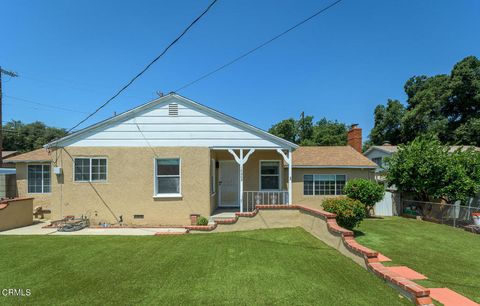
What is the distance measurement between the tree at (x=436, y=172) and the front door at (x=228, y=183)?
29.1 feet

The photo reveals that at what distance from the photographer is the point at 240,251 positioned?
718cm

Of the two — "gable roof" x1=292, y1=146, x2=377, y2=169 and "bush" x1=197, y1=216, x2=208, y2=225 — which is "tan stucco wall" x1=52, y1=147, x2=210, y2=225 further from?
"gable roof" x1=292, y1=146, x2=377, y2=169

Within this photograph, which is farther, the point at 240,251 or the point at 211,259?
the point at 240,251

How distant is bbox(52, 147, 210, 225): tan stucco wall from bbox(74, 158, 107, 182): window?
17 centimetres

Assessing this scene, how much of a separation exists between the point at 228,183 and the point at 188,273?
27.3 ft

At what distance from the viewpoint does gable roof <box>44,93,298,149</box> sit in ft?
37.1

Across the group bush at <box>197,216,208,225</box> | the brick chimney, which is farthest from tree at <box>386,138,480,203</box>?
bush at <box>197,216,208,225</box>

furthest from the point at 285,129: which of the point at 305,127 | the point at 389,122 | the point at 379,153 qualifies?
the point at 379,153

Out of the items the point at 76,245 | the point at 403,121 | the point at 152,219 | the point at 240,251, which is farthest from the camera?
the point at 403,121

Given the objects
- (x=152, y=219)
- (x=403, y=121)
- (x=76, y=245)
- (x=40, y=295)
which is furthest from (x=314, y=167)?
(x=403, y=121)

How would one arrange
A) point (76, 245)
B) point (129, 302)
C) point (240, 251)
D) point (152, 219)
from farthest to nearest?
point (152, 219), point (76, 245), point (240, 251), point (129, 302)

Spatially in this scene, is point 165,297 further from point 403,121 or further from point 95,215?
point 403,121

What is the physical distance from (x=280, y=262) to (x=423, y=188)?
11755mm

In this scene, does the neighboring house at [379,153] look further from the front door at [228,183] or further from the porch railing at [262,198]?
the front door at [228,183]
